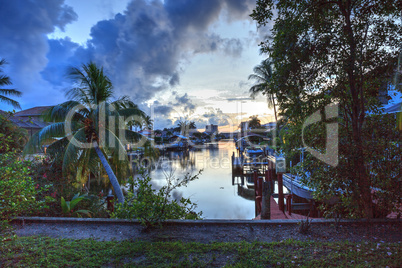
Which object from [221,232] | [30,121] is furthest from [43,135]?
[221,232]

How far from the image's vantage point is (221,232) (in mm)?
4773

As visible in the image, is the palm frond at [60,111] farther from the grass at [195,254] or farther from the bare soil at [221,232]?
the grass at [195,254]

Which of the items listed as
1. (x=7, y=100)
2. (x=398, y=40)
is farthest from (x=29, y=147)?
(x=7, y=100)

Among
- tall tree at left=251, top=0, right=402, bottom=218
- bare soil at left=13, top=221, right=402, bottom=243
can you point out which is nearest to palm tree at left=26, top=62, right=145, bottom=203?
bare soil at left=13, top=221, right=402, bottom=243

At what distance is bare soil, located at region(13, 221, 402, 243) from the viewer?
14.5ft

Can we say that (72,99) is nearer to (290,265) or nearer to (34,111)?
(290,265)

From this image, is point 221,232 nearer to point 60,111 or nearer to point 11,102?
point 60,111

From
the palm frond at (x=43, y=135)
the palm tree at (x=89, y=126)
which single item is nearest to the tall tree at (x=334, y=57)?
the palm tree at (x=89, y=126)

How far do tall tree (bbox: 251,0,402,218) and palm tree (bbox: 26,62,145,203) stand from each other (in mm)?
7355

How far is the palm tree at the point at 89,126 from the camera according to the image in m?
9.41

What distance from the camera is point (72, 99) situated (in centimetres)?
1007

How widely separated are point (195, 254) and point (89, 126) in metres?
8.36

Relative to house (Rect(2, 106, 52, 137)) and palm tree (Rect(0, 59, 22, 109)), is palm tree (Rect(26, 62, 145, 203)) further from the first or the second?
palm tree (Rect(0, 59, 22, 109))

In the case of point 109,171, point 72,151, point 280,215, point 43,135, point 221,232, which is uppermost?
point 43,135
